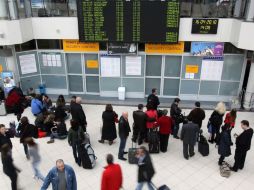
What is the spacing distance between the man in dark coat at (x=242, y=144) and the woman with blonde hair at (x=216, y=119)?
1318 mm

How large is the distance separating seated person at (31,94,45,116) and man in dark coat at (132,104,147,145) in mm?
3708

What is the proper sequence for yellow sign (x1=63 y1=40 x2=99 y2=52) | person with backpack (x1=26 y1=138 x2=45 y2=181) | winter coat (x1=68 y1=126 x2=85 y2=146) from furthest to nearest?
1. yellow sign (x1=63 y1=40 x2=99 y2=52)
2. winter coat (x1=68 y1=126 x2=85 y2=146)
3. person with backpack (x1=26 y1=138 x2=45 y2=181)

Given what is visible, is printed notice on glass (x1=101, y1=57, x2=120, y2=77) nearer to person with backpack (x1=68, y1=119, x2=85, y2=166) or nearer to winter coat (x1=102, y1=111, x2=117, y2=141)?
winter coat (x1=102, y1=111, x2=117, y2=141)

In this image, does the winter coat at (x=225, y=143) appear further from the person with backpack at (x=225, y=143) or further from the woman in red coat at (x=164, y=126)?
the woman in red coat at (x=164, y=126)

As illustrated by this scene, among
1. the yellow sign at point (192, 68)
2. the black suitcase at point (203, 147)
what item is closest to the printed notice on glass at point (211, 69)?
the yellow sign at point (192, 68)

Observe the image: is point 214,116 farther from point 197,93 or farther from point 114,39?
point 114,39

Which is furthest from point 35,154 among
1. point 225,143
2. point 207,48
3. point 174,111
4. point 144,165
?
point 207,48

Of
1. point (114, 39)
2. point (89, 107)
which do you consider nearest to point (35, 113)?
point (89, 107)

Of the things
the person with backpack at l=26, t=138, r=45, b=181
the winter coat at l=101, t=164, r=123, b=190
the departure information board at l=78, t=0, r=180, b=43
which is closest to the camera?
the winter coat at l=101, t=164, r=123, b=190

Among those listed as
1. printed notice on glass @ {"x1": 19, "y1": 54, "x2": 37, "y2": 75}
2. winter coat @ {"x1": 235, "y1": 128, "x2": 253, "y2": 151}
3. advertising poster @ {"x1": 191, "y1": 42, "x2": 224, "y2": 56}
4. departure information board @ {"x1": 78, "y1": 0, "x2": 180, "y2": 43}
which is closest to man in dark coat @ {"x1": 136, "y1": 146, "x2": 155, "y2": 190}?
winter coat @ {"x1": 235, "y1": 128, "x2": 253, "y2": 151}

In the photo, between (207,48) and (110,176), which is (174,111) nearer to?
(207,48)

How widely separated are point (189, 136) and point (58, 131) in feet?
13.9

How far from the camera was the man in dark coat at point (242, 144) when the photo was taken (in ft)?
20.6

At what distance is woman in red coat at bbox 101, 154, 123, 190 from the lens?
4.87 metres
